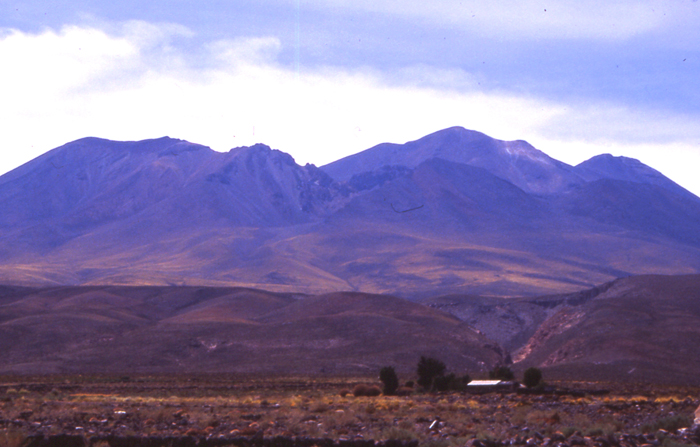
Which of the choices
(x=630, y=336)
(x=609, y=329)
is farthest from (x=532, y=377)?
(x=609, y=329)

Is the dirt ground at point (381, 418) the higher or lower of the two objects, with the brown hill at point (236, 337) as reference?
higher

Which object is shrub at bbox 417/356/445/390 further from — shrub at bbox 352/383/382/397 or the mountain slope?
the mountain slope

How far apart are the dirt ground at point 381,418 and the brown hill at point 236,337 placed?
28975 mm

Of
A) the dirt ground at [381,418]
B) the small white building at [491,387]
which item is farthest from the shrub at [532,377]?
the dirt ground at [381,418]

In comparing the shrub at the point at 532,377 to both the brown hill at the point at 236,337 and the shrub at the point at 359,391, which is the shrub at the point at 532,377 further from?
the brown hill at the point at 236,337

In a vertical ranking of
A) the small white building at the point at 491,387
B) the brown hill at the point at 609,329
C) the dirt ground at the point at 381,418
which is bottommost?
the brown hill at the point at 609,329

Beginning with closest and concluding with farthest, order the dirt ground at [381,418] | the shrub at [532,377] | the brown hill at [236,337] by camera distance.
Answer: the dirt ground at [381,418], the shrub at [532,377], the brown hill at [236,337]

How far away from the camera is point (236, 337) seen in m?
72.1

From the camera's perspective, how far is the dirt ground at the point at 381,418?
16.2 meters

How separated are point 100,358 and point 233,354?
11.0 metres

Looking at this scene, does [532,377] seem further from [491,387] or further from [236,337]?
[236,337]

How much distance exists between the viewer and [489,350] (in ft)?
225

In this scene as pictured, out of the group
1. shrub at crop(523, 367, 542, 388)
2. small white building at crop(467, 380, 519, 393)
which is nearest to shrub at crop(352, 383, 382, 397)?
small white building at crop(467, 380, 519, 393)

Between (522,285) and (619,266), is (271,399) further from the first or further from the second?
(619,266)
